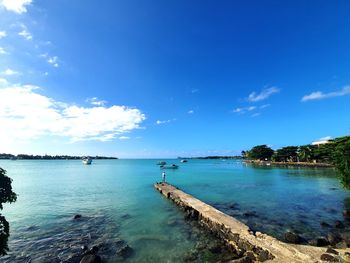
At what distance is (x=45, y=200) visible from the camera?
29.0m

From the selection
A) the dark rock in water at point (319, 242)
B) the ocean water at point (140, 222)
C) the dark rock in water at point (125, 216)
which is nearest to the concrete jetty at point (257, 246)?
the ocean water at point (140, 222)

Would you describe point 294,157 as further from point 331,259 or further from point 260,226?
point 331,259

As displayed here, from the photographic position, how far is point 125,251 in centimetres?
1293

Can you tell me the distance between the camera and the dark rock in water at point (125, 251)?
12.5 m

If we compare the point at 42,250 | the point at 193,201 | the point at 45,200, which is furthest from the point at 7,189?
the point at 45,200

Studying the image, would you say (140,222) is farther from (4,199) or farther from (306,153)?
(306,153)

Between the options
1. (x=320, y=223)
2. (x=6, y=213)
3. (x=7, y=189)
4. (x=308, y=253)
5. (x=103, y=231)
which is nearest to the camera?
(x=7, y=189)

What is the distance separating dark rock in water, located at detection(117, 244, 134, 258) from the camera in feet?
41.1

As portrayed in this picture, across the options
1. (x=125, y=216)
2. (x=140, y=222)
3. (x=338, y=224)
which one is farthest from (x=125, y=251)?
(x=338, y=224)

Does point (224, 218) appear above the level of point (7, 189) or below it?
below

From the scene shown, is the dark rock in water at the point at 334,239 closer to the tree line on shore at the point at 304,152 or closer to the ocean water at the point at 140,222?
the ocean water at the point at 140,222

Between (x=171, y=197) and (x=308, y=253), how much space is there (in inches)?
737

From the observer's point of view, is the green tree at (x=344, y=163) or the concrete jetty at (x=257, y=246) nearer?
the concrete jetty at (x=257, y=246)

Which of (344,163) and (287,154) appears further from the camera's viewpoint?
(287,154)
